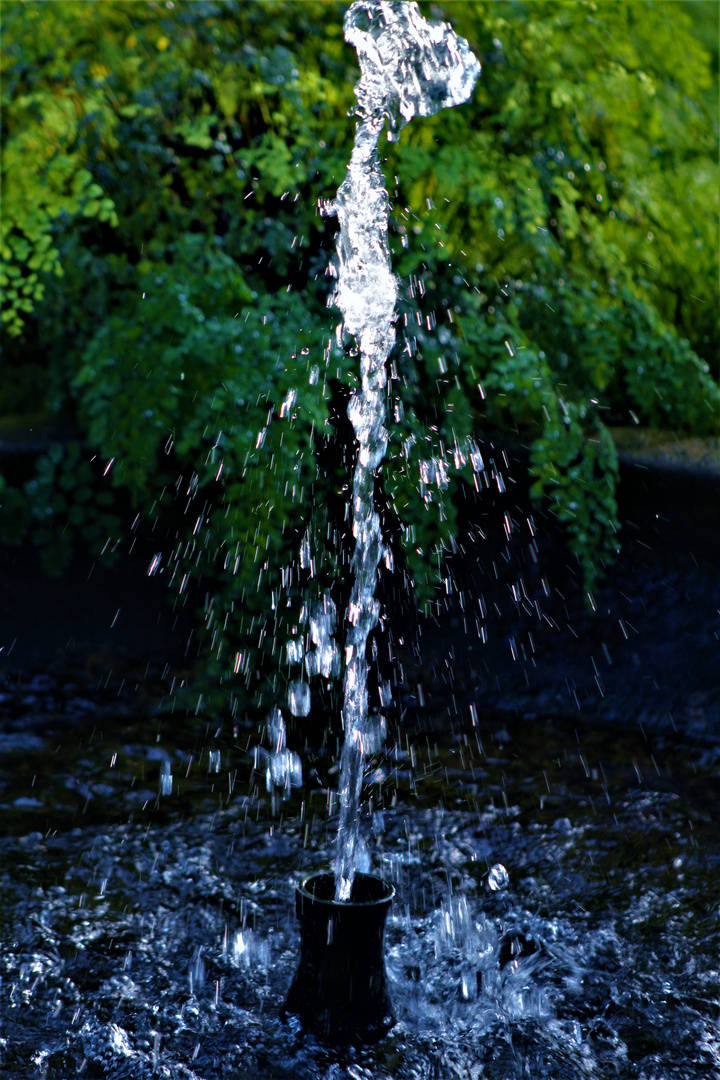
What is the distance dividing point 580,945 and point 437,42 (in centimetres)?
258

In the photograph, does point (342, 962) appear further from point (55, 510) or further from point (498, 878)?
point (55, 510)

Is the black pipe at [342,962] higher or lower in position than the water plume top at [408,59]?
lower

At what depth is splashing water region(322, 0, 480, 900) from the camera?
300cm

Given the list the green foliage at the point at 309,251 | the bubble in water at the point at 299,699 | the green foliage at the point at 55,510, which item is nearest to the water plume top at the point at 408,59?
the green foliage at the point at 309,251

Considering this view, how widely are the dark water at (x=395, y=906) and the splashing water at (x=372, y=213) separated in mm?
421

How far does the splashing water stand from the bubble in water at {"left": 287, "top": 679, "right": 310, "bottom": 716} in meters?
0.25

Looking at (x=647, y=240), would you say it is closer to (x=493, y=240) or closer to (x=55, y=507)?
(x=493, y=240)

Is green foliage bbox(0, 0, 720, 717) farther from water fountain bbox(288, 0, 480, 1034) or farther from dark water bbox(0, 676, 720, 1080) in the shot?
dark water bbox(0, 676, 720, 1080)

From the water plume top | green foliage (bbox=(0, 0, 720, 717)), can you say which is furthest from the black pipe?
the water plume top

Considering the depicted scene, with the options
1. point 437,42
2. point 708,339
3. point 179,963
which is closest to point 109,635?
point 179,963

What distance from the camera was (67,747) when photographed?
11.9 ft

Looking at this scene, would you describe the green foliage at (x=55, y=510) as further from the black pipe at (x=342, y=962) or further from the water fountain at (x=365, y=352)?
the black pipe at (x=342, y=962)

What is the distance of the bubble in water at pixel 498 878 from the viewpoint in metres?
2.70

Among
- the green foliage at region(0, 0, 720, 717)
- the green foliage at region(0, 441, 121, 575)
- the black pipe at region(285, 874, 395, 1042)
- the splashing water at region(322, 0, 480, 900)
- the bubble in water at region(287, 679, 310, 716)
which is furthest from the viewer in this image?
the green foliage at region(0, 441, 121, 575)
